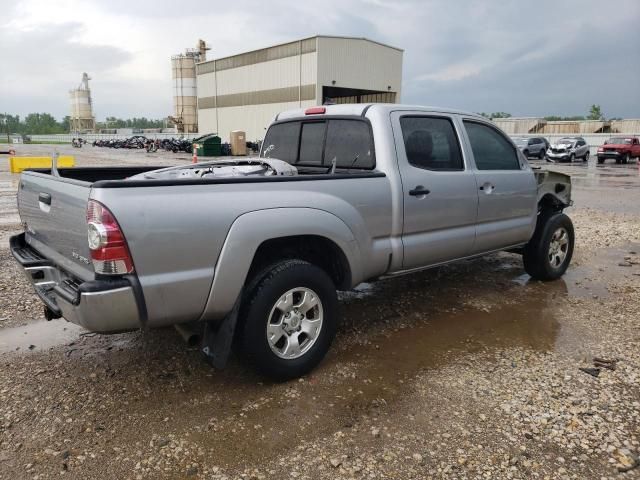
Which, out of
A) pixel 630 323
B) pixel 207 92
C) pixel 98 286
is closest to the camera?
pixel 98 286

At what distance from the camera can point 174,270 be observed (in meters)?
2.77

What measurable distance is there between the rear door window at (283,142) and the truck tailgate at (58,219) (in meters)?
2.17

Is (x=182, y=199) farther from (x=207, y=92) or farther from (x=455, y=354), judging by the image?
(x=207, y=92)

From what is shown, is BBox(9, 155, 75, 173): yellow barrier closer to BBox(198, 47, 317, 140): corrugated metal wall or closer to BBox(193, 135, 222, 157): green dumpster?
BBox(193, 135, 222, 157): green dumpster

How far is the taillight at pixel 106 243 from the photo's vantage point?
101 inches

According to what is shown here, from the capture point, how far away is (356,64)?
3512 cm

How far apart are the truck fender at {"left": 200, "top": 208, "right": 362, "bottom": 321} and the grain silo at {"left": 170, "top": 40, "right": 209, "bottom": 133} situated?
63.5m

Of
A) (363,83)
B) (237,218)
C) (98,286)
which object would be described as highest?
(363,83)

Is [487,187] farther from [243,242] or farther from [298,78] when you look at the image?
[298,78]

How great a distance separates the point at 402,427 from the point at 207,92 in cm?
4827

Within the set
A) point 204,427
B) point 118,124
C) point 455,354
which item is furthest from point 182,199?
point 118,124

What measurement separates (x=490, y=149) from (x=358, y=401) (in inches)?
116

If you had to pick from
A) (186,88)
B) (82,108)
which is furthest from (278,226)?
(82,108)

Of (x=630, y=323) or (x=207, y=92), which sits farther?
(x=207, y=92)
